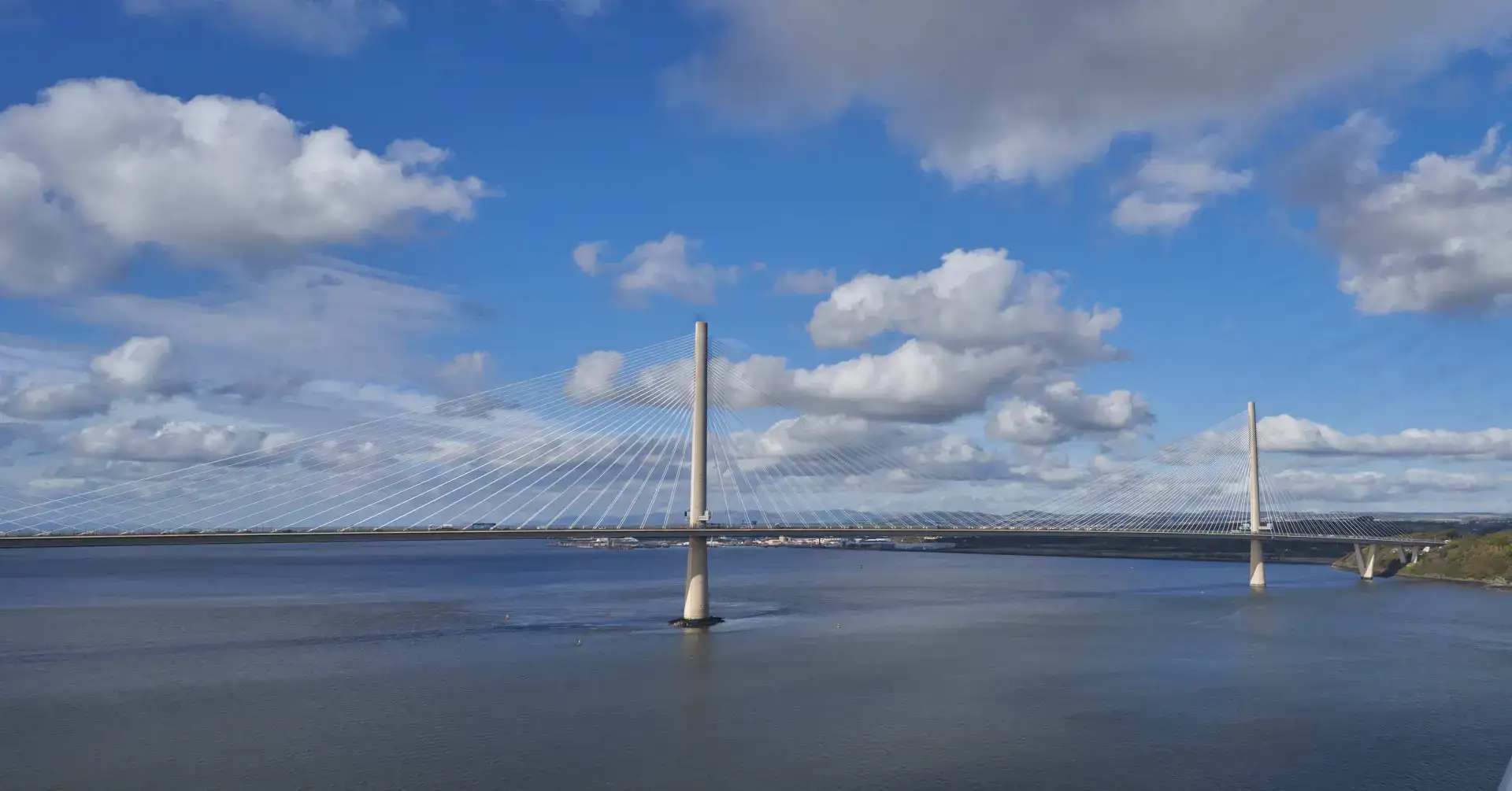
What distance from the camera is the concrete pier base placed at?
58031mm

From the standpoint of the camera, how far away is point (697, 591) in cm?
5841

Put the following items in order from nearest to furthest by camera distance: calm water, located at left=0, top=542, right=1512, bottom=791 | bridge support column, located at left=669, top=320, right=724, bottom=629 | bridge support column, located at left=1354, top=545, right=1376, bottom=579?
calm water, located at left=0, top=542, right=1512, bottom=791
bridge support column, located at left=669, top=320, right=724, bottom=629
bridge support column, located at left=1354, top=545, right=1376, bottom=579

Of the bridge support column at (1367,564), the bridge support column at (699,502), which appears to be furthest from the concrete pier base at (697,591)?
the bridge support column at (1367,564)

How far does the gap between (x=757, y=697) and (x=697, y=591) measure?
21040mm

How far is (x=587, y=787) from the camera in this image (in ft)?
86.5

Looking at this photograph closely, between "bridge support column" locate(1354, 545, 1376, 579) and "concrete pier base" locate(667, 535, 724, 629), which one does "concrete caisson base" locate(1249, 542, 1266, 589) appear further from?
"concrete pier base" locate(667, 535, 724, 629)

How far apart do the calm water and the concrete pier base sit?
135cm

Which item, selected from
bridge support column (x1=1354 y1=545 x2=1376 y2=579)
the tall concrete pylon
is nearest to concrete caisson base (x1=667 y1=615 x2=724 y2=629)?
the tall concrete pylon

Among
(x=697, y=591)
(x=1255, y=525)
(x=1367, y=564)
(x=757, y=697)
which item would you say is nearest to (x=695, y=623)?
(x=697, y=591)

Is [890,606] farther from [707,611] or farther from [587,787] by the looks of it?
[587,787]

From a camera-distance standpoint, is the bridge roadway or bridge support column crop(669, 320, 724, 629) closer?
the bridge roadway

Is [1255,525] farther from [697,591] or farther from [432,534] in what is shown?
[432,534]

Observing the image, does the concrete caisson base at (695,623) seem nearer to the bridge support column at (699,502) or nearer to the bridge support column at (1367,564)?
the bridge support column at (699,502)

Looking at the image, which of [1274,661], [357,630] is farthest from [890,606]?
[357,630]
